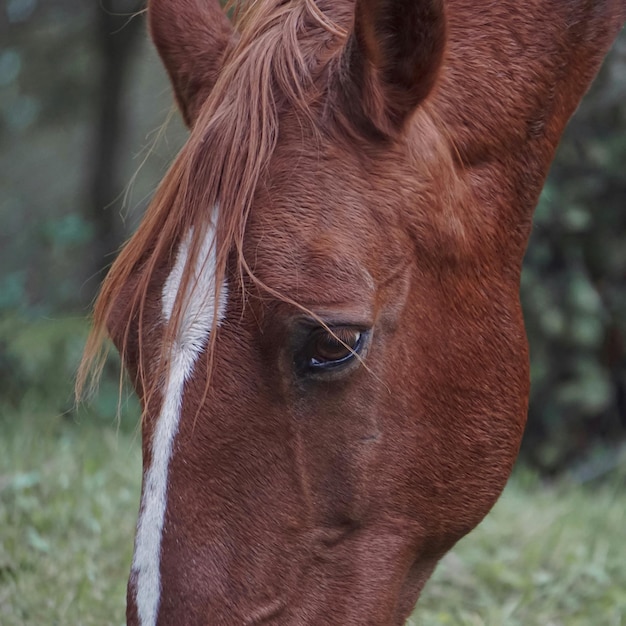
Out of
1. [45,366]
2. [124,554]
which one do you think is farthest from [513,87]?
[45,366]

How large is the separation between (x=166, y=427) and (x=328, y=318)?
32 cm

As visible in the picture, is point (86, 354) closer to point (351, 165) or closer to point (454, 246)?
point (351, 165)

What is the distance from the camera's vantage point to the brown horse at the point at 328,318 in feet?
4.89

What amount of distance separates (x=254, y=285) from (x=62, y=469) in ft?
7.58

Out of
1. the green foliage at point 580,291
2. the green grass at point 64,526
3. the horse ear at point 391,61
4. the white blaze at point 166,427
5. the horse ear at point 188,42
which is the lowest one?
the green foliage at point 580,291

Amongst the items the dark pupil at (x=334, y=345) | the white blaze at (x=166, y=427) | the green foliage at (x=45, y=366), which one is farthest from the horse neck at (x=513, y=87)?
the green foliage at (x=45, y=366)

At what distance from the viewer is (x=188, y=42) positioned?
1.98 meters

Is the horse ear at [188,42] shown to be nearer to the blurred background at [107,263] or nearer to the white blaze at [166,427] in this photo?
the white blaze at [166,427]

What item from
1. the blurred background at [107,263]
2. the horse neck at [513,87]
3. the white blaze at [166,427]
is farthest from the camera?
the blurred background at [107,263]

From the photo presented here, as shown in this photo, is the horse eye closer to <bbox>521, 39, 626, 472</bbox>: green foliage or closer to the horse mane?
the horse mane

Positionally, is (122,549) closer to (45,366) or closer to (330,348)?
(330,348)

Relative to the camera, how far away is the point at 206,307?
1.51 m

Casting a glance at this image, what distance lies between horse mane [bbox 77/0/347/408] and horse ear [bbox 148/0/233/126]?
0.18m

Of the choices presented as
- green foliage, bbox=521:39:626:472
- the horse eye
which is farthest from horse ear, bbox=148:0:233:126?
green foliage, bbox=521:39:626:472
